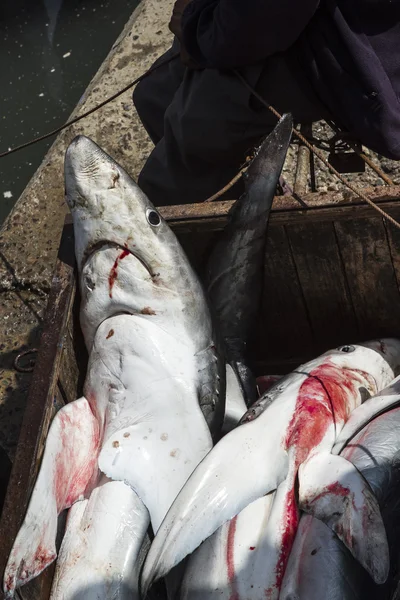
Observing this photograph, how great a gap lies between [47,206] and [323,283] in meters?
2.03

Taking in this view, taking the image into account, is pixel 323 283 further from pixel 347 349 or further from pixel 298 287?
pixel 347 349

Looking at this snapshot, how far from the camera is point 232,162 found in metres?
3.45

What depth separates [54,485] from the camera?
232 cm

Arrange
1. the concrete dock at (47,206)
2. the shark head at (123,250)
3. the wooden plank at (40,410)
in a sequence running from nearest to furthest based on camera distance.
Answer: the wooden plank at (40,410) → the shark head at (123,250) → the concrete dock at (47,206)

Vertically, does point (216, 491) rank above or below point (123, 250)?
below

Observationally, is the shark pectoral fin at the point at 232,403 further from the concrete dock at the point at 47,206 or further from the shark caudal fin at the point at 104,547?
the concrete dock at the point at 47,206

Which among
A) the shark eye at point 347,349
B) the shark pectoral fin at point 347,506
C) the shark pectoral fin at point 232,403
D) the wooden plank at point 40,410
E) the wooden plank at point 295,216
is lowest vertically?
the shark eye at point 347,349

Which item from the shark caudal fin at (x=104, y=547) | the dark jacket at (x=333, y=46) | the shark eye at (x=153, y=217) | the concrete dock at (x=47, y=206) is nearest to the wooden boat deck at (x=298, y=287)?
the shark caudal fin at (x=104, y=547)

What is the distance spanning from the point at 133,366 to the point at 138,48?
131 inches

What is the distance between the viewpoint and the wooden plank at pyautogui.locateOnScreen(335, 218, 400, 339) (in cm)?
284

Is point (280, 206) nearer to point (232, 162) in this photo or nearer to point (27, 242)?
point (232, 162)

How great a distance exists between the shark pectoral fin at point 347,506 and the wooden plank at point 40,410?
0.79m

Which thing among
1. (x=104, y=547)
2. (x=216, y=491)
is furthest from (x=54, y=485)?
(x=216, y=491)

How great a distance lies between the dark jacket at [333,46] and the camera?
9.08ft
